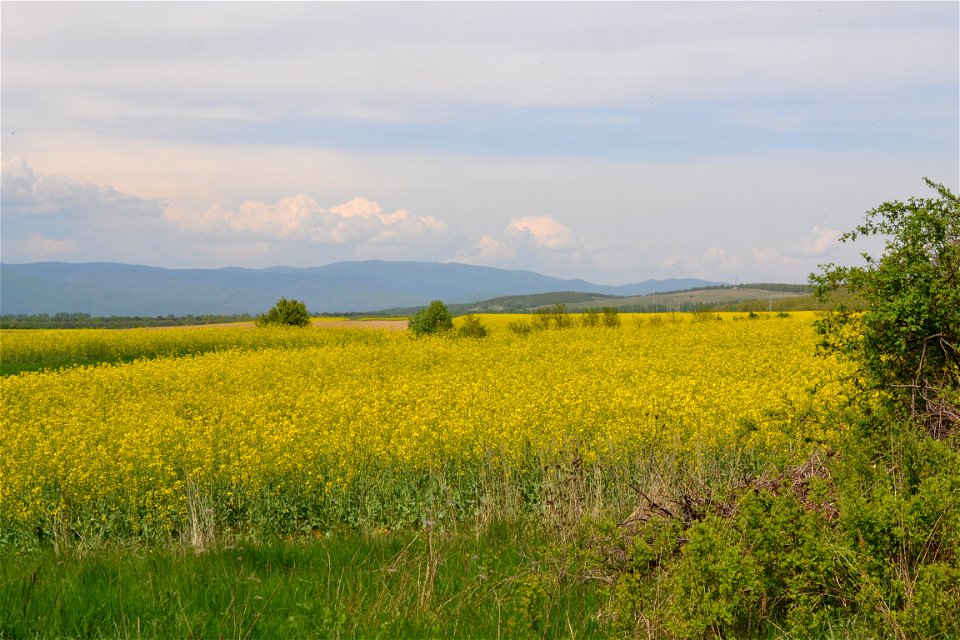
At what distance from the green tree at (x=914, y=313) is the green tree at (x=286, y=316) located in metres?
39.4

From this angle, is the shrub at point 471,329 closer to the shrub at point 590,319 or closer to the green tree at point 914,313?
the shrub at point 590,319

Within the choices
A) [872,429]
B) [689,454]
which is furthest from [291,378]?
[872,429]

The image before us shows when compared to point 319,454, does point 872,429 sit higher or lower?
higher

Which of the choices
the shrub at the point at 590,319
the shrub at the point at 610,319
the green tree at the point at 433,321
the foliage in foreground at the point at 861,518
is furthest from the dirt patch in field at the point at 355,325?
the foliage in foreground at the point at 861,518

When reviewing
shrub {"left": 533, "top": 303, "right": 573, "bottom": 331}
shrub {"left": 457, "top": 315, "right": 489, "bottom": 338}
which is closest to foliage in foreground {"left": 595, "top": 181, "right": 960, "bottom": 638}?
shrub {"left": 457, "top": 315, "right": 489, "bottom": 338}

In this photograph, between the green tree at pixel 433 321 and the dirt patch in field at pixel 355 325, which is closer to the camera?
the green tree at pixel 433 321

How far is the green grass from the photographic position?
5.00 metres

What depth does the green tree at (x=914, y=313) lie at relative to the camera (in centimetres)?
635

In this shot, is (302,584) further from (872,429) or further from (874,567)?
(872,429)

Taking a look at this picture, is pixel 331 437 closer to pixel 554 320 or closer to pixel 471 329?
pixel 471 329

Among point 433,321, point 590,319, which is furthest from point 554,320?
point 433,321

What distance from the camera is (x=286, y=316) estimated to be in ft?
146

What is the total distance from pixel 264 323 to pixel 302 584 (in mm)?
40246

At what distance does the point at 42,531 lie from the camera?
10.1 m
